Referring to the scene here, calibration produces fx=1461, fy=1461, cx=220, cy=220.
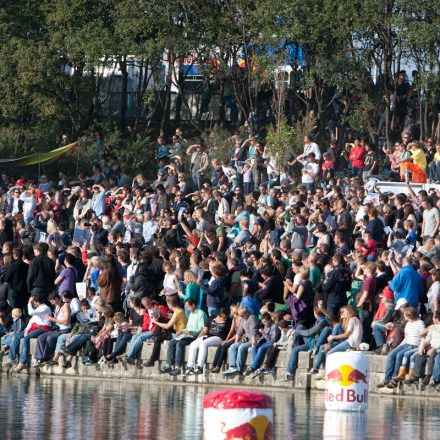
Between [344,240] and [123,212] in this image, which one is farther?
[123,212]

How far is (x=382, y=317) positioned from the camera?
24.1 meters

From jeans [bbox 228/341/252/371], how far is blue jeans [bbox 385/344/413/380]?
9.04 ft

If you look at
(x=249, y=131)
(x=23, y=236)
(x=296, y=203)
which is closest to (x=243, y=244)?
(x=296, y=203)

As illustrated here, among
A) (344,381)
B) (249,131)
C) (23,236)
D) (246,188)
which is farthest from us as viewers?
(249,131)

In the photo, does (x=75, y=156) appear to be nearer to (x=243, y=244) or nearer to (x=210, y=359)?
(x=243, y=244)

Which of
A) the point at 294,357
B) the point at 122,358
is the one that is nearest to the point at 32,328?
the point at 122,358

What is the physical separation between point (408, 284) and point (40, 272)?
310 inches

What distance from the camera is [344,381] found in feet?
68.2

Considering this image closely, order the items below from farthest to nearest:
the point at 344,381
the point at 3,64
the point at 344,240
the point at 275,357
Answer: the point at 3,64, the point at 344,240, the point at 275,357, the point at 344,381

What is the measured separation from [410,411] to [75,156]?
89.6 ft

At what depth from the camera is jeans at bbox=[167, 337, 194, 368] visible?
83.8 ft

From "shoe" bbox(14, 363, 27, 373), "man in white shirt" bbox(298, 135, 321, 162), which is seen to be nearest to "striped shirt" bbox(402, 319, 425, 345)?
"shoe" bbox(14, 363, 27, 373)

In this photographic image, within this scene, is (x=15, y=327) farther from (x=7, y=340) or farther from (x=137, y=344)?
(x=137, y=344)

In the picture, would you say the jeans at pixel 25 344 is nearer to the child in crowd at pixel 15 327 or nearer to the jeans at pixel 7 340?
the child in crowd at pixel 15 327
